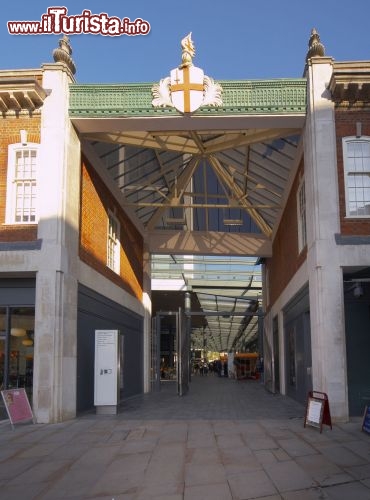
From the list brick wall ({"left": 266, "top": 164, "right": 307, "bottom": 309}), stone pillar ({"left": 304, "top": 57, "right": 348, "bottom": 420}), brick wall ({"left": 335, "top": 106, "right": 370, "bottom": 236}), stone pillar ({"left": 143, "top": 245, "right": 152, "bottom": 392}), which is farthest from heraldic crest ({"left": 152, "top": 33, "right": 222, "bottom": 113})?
stone pillar ({"left": 143, "top": 245, "right": 152, "bottom": 392})

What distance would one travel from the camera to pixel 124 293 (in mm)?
22266

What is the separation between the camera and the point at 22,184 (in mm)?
15031

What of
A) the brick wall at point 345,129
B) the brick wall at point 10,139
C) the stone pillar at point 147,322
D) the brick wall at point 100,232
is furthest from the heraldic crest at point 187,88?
the stone pillar at point 147,322

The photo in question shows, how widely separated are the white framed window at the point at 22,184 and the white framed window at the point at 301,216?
7497mm

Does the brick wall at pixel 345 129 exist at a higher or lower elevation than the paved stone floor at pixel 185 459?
higher

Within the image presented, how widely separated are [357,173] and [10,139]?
28.9 feet

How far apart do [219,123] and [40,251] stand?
5.70 meters

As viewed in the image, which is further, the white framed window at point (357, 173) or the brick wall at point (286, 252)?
the brick wall at point (286, 252)

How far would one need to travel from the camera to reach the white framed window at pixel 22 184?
14.8 metres

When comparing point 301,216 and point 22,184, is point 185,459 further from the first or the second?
point 301,216

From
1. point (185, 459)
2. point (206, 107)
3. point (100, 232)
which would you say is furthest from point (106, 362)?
point (206, 107)

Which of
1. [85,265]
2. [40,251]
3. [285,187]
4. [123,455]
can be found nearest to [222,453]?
[123,455]

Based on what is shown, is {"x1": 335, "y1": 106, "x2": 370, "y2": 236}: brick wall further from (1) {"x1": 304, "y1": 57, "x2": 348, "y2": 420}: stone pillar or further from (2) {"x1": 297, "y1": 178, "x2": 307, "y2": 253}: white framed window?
(2) {"x1": 297, "y1": 178, "x2": 307, "y2": 253}: white framed window

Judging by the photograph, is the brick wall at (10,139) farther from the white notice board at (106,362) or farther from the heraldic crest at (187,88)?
the white notice board at (106,362)
